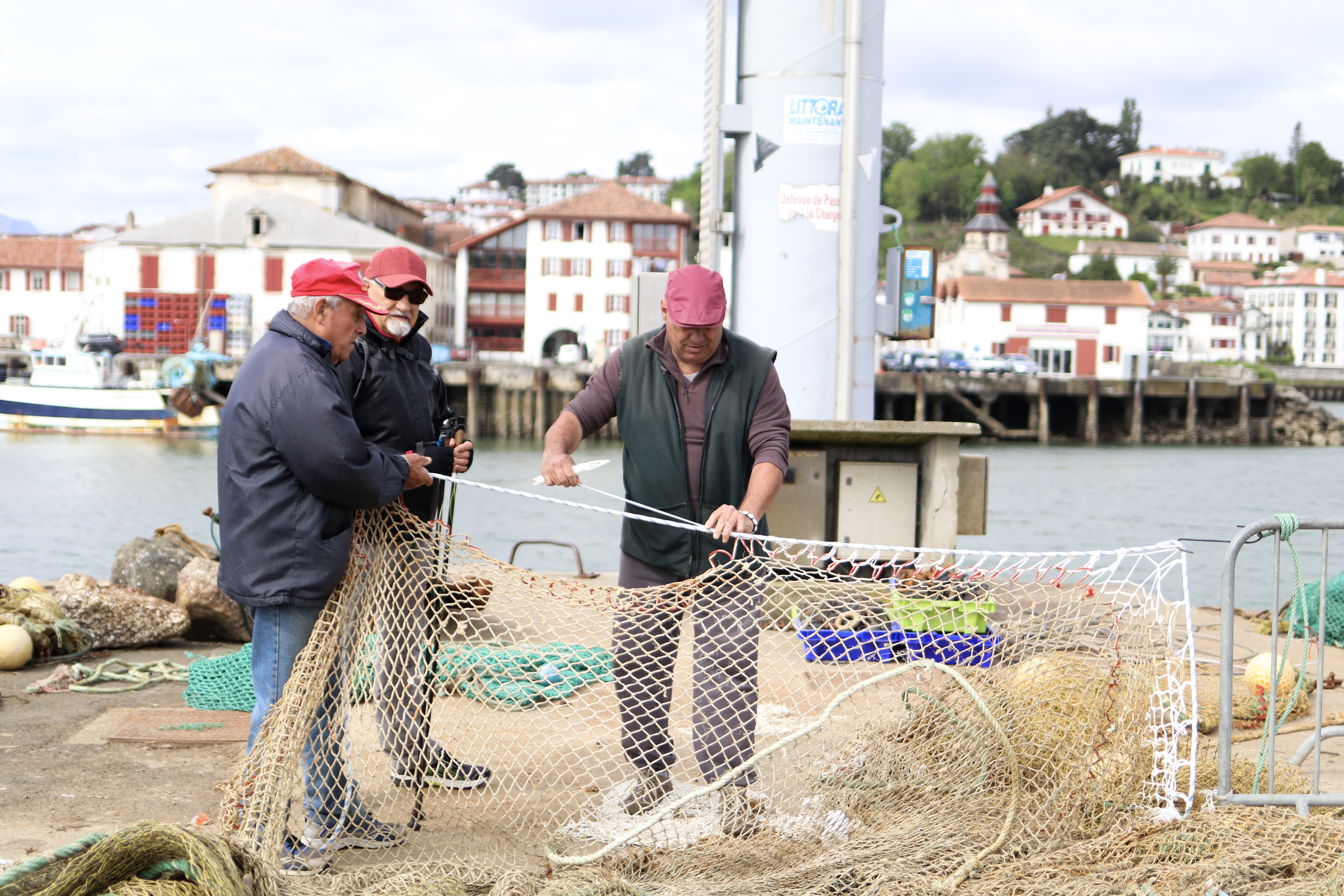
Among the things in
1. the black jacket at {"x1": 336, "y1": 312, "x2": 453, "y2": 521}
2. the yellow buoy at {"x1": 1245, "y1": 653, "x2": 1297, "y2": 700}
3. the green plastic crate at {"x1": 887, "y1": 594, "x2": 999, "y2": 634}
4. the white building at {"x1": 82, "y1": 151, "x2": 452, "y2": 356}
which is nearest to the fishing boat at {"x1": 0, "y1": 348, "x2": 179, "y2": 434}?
the white building at {"x1": 82, "y1": 151, "x2": 452, "y2": 356}

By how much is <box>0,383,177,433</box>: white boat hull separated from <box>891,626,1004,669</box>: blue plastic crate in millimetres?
42042

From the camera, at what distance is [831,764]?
357 centimetres

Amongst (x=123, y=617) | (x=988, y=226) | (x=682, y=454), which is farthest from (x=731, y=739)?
(x=988, y=226)

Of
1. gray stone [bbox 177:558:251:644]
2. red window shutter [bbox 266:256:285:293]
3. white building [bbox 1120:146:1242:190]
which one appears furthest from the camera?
white building [bbox 1120:146:1242:190]

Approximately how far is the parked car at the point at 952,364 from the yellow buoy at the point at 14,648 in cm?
5063

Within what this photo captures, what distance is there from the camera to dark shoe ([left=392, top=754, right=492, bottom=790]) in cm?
370

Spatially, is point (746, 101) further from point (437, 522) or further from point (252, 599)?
point (252, 599)

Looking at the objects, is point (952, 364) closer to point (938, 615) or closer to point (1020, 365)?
point (1020, 365)

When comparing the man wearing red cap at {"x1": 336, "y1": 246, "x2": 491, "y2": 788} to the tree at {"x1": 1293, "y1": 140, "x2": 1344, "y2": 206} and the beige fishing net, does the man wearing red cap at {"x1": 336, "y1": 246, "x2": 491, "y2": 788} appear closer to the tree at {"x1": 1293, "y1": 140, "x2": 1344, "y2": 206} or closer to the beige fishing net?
the beige fishing net

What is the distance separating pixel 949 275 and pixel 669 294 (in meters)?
93.4

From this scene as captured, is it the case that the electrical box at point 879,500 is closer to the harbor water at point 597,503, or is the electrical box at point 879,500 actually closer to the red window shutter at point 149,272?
the harbor water at point 597,503

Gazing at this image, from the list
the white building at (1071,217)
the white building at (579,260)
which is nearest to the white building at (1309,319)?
the white building at (1071,217)

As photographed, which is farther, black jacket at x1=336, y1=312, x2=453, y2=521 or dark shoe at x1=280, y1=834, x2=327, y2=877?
black jacket at x1=336, y1=312, x2=453, y2=521

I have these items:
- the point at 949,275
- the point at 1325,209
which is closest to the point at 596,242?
the point at 949,275
